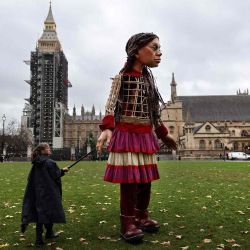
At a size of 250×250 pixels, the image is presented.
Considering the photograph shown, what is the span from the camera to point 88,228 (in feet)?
19.0

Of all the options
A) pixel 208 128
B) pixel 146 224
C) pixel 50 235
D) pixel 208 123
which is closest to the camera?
pixel 50 235

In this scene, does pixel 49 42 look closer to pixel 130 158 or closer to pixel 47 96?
pixel 47 96

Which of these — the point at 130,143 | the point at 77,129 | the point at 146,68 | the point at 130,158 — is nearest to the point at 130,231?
the point at 130,158

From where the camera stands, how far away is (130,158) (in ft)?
16.6

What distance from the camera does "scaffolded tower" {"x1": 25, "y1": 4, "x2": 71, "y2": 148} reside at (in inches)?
3570

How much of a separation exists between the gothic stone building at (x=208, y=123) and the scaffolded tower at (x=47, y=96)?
27.8 metres

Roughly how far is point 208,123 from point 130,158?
75079 mm

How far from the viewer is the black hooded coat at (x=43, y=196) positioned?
4.96 m

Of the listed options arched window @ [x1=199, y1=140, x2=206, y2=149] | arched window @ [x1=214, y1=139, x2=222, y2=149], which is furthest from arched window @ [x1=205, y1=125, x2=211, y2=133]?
arched window @ [x1=214, y1=139, x2=222, y2=149]

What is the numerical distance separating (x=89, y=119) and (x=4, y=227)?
11884 centimetres

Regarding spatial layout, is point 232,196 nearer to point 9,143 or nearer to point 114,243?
point 114,243

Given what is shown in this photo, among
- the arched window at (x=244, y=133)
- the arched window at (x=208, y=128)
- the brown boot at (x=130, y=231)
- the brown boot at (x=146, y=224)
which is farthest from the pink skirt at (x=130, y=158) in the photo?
the arched window at (x=244, y=133)

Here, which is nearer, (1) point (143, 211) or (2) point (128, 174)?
(2) point (128, 174)

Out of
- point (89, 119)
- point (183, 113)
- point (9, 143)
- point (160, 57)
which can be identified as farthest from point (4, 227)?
point (89, 119)
